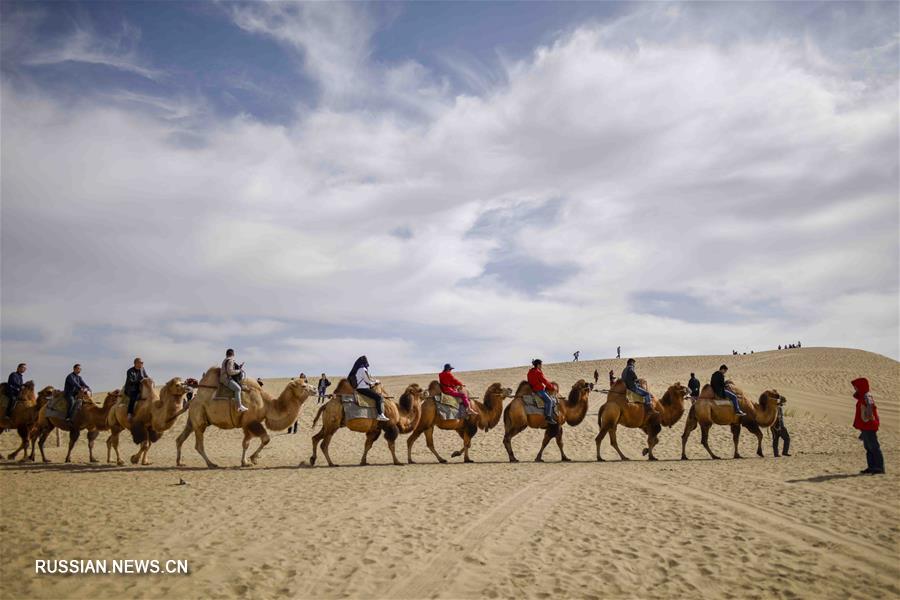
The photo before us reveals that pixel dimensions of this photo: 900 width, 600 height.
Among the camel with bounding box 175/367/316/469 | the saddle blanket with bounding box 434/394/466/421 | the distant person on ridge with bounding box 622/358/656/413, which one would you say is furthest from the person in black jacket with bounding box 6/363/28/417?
the distant person on ridge with bounding box 622/358/656/413

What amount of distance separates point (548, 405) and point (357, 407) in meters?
6.07

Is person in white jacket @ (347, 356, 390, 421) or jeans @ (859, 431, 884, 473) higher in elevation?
person in white jacket @ (347, 356, 390, 421)

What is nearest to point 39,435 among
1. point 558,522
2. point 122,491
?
point 122,491

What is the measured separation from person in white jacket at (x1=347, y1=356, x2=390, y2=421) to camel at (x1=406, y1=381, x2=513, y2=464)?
1808mm

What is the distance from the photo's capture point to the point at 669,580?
6367mm

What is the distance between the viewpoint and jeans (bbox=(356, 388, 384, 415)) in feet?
54.3

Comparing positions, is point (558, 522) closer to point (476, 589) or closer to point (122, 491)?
point (476, 589)

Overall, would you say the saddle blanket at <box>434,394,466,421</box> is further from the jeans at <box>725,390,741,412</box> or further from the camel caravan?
the jeans at <box>725,390,741,412</box>

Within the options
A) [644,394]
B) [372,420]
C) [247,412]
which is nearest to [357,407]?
[372,420]

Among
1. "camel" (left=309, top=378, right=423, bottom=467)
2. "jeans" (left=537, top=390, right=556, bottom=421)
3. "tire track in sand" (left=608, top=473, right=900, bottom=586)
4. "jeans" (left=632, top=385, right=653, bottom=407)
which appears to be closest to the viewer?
"tire track in sand" (left=608, top=473, right=900, bottom=586)

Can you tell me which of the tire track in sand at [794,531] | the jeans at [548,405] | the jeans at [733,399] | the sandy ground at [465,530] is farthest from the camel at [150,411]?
the jeans at [733,399]

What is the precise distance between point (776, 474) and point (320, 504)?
10389 millimetres

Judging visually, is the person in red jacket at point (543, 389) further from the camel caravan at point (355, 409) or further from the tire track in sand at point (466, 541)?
the tire track in sand at point (466, 541)

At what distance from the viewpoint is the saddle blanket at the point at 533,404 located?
18406 mm
